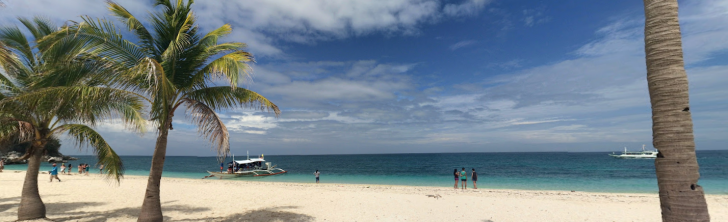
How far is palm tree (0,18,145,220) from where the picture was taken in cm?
624

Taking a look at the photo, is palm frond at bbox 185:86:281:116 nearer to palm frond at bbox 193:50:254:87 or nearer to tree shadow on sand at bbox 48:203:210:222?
palm frond at bbox 193:50:254:87

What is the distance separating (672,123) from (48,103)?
10152 millimetres

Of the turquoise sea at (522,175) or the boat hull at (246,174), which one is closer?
the turquoise sea at (522,175)

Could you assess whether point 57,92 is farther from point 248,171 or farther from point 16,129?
point 248,171

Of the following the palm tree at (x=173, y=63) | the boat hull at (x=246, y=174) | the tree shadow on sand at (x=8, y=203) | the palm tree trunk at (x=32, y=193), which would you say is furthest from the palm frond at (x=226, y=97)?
the boat hull at (x=246, y=174)

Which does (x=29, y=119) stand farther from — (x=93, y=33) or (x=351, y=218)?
(x=351, y=218)

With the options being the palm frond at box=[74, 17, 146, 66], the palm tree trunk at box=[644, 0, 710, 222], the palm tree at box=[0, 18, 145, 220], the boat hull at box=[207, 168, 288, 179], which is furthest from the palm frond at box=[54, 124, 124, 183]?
the boat hull at box=[207, 168, 288, 179]

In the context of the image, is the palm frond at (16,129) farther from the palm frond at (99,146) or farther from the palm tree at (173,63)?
the palm tree at (173,63)

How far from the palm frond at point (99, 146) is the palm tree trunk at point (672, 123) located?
919 centimetres

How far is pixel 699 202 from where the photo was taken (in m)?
2.83

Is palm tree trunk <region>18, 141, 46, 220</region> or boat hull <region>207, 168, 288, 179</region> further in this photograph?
boat hull <region>207, 168, 288, 179</region>

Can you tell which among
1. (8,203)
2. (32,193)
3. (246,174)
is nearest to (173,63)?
(32,193)

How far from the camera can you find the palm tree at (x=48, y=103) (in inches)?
246

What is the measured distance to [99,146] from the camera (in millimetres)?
7188
